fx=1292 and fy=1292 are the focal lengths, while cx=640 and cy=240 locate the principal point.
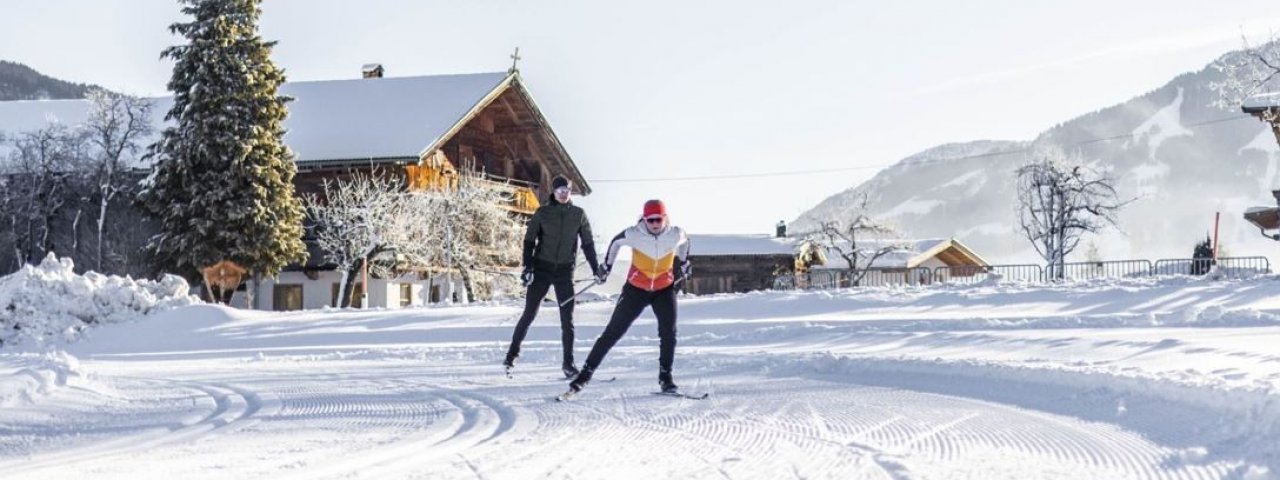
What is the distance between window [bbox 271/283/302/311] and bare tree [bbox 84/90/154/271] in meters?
5.82

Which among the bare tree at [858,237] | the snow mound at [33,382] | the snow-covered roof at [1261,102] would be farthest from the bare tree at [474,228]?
the snow mound at [33,382]

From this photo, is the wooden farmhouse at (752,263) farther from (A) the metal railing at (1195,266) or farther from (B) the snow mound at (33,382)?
(B) the snow mound at (33,382)

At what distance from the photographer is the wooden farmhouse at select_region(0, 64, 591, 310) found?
142 ft

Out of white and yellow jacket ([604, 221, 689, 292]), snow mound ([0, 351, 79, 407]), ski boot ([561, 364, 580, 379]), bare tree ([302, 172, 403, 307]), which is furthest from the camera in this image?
bare tree ([302, 172, 403, 307])

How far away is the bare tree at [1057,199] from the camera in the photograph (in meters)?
66.1

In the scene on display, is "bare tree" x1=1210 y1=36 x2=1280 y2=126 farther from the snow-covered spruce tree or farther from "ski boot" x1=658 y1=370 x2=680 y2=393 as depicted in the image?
"ski boot" x1=658 y1=370 x2=680 y2=393

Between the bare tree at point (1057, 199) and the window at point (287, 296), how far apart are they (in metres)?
38.7

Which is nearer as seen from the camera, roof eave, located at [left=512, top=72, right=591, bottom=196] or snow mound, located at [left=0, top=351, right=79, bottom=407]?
snow mound, located at [left=0, top=351, right=79, bottom=407]

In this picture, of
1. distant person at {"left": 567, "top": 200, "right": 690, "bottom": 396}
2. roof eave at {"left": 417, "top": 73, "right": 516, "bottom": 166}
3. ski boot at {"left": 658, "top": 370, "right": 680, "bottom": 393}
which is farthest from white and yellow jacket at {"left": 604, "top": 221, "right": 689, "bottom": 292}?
roof eave at {"left": 417, "top": 73, "right": 516, "bottom": 166}

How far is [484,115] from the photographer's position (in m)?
48.6

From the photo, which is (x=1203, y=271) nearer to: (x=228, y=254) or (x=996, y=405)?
(x=228, y=254)

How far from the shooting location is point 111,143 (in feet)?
147

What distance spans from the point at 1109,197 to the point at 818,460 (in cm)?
6812

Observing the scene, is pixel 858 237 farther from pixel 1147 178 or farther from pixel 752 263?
pixel 1147 178
